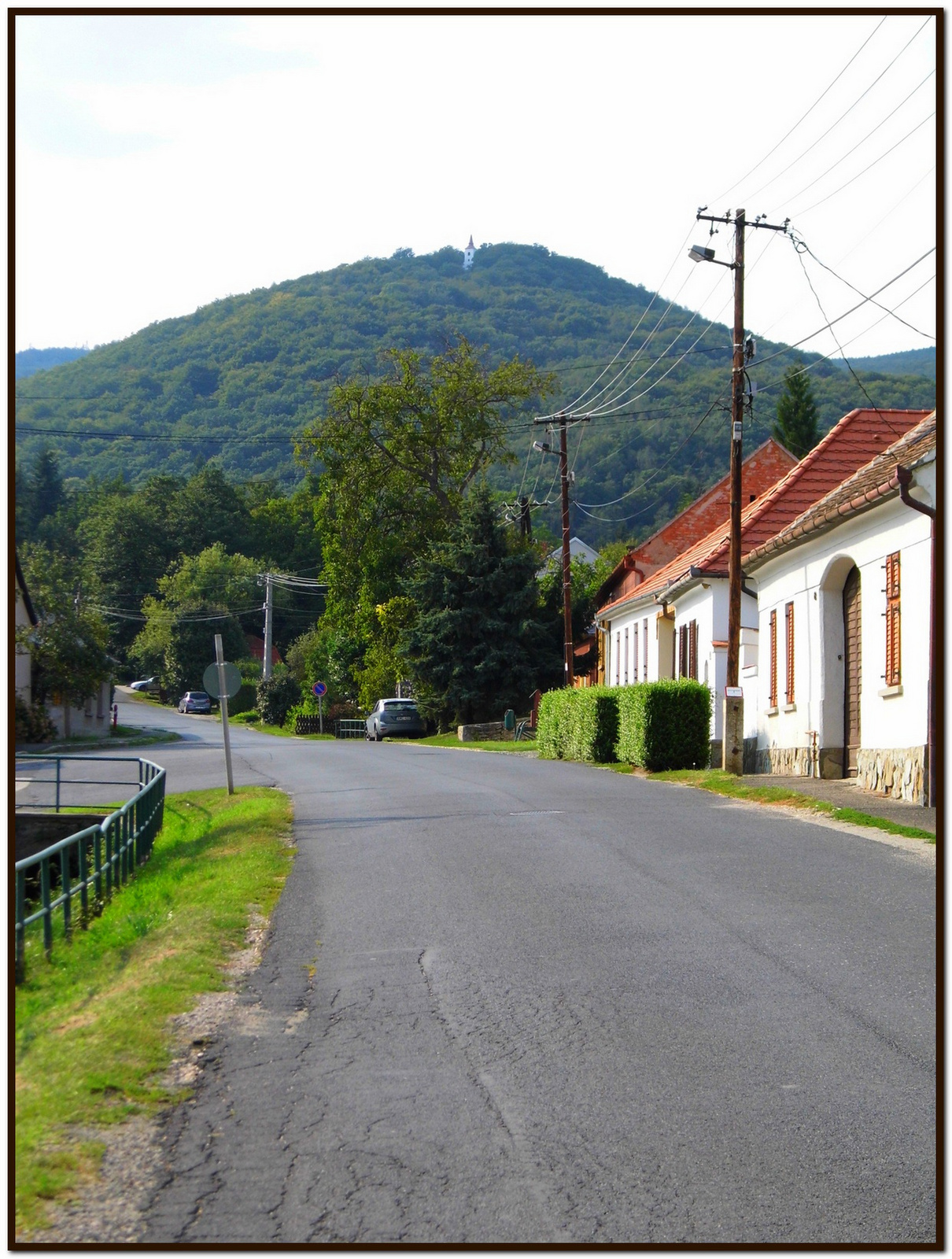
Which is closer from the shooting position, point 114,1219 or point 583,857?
point 114,1219

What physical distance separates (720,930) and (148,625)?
A: 88.4m

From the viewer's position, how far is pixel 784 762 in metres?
25.2

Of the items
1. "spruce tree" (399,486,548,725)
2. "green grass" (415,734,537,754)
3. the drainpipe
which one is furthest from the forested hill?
the drainpipe

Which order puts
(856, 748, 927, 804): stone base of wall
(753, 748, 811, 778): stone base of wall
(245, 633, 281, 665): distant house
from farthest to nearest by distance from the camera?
(245, 633, 281, 665): distant house → (753, 748, 811, 778): stone base of wall → (856, 748, 927, 804): stone base of wall

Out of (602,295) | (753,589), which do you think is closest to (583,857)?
(753,589)

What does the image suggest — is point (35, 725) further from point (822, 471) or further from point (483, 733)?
point (822, 471)

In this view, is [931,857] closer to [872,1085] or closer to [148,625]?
[872,1085]

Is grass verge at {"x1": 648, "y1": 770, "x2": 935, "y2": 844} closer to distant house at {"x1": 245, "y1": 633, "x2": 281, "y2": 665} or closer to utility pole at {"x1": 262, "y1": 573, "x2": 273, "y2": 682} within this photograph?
utility pole at {"x1": 262, "y1": 573, "x2": 273, "y2": 682}

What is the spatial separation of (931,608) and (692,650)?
19.1 metres

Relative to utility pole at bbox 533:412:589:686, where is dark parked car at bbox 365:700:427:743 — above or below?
below

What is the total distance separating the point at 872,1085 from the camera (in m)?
6.06

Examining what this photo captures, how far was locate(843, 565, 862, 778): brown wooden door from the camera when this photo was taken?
22344 mm

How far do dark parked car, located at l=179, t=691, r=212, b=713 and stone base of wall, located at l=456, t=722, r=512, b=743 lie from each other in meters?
42.1

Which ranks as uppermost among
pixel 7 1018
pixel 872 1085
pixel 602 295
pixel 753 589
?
pixel 602 295
